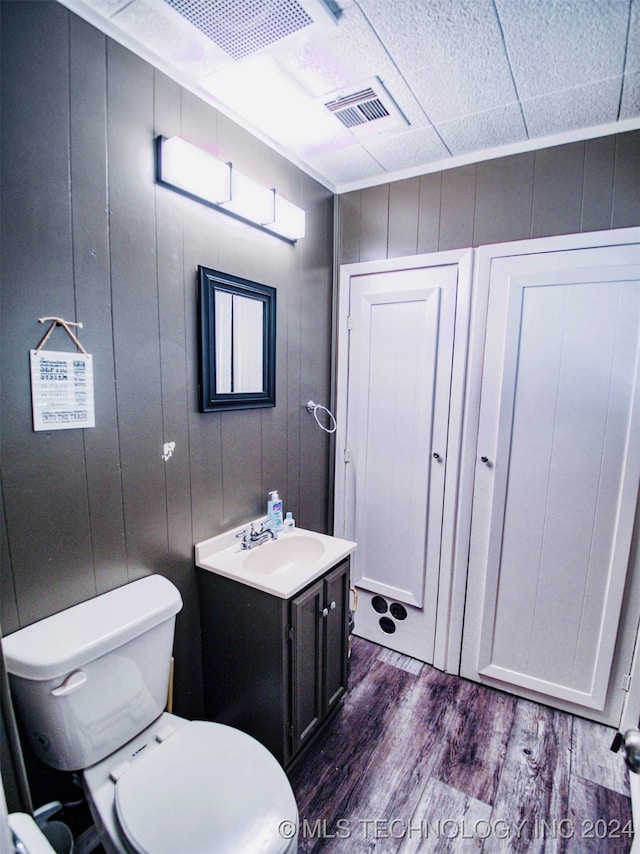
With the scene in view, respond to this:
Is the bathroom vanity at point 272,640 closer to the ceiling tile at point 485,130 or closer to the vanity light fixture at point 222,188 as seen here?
the vanity light fixture at point 222,188

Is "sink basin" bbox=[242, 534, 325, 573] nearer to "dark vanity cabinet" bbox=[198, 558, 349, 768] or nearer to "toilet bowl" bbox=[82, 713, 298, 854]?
"dark vanity cabinet" bbox=[198, 558, 349, 768]

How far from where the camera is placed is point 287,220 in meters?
1.76

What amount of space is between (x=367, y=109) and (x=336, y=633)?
204 cm

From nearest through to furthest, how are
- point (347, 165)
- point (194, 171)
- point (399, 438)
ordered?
point (194, 171), point (347, 165), point (399, 438)

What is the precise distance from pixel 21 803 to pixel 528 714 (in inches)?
74.1

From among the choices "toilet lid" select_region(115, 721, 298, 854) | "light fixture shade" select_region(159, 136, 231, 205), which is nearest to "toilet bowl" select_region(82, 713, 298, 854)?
"toilet lid" select_region(115, 721, 298, 854)

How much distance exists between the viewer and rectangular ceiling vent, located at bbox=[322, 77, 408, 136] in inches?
56.4

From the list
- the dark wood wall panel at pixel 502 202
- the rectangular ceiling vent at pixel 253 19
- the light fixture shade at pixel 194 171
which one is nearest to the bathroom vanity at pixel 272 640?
the light fixture shade at pixel 194 171

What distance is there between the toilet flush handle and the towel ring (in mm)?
1406

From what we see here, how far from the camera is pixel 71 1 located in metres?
1.06

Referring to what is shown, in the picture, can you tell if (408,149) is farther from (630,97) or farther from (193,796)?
(193,796)

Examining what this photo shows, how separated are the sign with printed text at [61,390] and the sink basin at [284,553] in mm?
823

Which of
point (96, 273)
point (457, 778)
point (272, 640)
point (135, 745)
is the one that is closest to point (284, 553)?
point (272, 640)

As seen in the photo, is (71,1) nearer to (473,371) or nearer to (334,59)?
(334,59)
